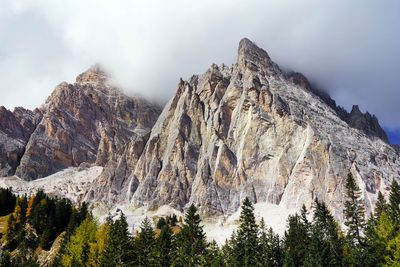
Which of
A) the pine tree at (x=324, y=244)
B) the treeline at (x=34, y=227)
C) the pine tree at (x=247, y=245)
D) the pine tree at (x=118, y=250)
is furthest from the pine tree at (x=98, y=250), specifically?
the pine tree at (x=324, y=244)

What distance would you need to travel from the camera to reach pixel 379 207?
74500 mm

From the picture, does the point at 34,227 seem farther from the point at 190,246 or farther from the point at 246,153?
the point at 246,153

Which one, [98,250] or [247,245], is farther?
[98,250]

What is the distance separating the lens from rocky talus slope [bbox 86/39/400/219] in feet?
412

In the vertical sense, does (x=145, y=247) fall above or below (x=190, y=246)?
above

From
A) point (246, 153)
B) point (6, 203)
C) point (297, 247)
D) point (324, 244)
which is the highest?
point (246, 153)

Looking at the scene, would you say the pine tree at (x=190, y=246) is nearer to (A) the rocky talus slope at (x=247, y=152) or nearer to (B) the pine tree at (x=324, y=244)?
(B) the pine tree at (x=324, y=244)

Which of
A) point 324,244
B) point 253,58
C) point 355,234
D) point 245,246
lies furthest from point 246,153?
point 245,246

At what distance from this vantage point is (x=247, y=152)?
143125 millimetres

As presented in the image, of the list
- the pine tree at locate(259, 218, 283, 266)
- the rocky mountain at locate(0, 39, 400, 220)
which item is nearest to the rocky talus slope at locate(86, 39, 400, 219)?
the rocky mountain at locate(0, 39, 400, 220)

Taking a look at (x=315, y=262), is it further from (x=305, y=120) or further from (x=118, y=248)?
(x=305, y=120)

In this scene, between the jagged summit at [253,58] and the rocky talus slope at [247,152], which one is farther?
the jagged summit at [253,58]

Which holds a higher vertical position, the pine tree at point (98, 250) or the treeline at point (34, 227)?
the treeline at point (34, 227)

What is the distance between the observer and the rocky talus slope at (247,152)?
412 feet
